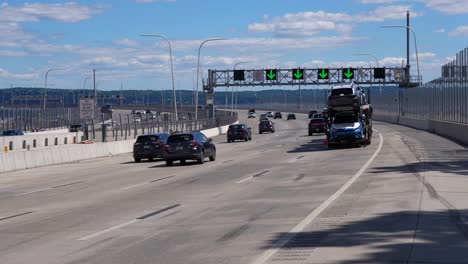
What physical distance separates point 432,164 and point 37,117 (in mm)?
65777

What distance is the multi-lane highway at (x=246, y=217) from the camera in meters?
10.9

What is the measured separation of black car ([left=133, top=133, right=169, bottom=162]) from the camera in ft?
133

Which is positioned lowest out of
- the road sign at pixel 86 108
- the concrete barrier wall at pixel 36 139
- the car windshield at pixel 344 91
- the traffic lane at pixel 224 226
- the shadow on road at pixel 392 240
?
the concrete barrier wall at pixel 36 139

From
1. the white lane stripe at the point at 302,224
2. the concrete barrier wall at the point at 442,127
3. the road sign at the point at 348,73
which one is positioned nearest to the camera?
the white lane stripe at the point at 302,224

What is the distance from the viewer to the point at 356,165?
29812 millimetres

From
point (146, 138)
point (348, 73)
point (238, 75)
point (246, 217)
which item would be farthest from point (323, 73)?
point (246, 217)

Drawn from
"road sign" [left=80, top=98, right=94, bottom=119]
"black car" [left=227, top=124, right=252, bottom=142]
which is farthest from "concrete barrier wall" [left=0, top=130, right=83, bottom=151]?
"black car" [left=227, top=124, right=252, bottom=142]

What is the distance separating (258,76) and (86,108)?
4694cm

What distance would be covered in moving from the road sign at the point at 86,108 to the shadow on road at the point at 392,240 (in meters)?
45.6

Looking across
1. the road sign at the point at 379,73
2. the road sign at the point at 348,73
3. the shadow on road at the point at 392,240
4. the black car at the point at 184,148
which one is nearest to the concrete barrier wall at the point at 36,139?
the black car at the point at 184,148

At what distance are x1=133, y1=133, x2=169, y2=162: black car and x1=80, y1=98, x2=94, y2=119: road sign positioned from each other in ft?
59.0

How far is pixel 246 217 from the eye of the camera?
593 inches

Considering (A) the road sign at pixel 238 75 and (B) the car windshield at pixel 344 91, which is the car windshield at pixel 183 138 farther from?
(A) the road sign at pixel 238 75

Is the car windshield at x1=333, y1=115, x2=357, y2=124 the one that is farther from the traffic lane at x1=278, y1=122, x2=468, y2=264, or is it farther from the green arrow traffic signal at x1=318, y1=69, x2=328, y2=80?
the green arrow traffic signal at x1=318, y1=69, x2=328, y2=80
